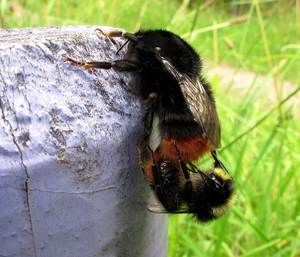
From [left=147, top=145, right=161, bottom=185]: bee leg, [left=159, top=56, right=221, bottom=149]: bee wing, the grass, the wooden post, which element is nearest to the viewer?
the wooden post

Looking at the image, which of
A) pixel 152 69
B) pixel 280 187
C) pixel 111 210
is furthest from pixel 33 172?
pixel 280 187

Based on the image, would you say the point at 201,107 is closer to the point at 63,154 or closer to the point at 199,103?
the point at 199,103

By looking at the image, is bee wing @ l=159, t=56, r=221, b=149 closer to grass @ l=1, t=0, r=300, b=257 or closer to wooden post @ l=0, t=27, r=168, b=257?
wooden post @ l=0, t=27, r=168, b=257

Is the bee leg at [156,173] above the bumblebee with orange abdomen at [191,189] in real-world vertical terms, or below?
above

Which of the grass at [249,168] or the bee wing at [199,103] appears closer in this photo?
the bee wing at [199,103]

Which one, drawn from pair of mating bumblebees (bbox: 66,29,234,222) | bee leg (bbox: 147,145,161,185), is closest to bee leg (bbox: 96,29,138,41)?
pair of mating bumblebees (bbox: 66,29,234,222)

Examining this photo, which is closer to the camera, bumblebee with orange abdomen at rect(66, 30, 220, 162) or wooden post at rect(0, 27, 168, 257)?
wooden post at rect(0, 27, 168, 257)

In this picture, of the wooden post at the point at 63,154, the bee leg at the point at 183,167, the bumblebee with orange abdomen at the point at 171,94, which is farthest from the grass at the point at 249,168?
the wooden post at the point at 63,154

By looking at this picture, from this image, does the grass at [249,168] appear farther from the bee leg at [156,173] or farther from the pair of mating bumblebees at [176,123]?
→ the bee leg at [156,173]

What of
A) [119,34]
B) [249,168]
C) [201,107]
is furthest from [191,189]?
[249,168]
